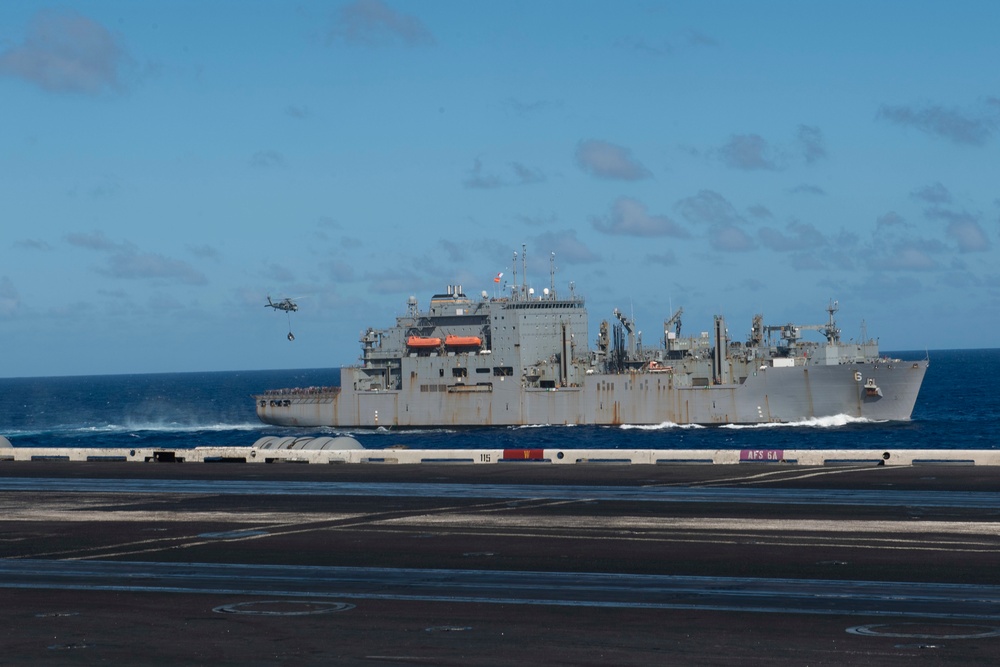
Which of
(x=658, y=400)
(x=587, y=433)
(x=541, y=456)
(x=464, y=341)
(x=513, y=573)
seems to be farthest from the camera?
(x=464, y=341)

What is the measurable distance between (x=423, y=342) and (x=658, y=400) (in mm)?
18815

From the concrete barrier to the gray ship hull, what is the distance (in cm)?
4344

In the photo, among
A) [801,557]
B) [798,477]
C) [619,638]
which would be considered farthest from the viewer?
[798,477]

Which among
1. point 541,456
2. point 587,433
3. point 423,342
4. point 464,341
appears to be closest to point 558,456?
point 541,456

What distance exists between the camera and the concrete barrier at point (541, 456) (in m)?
40.0

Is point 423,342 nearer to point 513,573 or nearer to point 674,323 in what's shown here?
point 674,323

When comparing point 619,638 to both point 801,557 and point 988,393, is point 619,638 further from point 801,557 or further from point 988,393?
point 988,393

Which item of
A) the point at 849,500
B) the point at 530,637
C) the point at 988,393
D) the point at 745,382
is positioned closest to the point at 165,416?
the point at 745,382

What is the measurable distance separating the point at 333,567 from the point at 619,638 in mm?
7511

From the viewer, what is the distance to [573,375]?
95.3 metres

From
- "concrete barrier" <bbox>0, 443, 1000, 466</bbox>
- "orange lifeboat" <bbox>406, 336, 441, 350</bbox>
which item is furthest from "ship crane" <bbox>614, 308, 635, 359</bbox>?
"concrete barrier" <bbox>0, 443, 1000, 466</bbox>

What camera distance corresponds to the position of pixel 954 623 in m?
15.5

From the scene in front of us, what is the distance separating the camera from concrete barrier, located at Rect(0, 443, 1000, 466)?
131 feet

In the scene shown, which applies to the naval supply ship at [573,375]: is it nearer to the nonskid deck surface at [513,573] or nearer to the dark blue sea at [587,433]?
the dark blue sea at [587,433]
